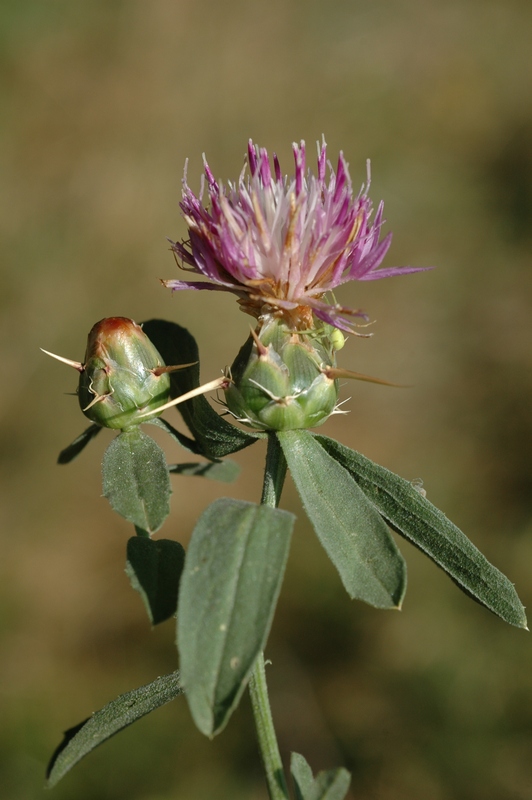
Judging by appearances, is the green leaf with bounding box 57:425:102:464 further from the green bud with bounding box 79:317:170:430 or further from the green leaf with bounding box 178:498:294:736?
the green leaf with bounding box 178:498:294:736

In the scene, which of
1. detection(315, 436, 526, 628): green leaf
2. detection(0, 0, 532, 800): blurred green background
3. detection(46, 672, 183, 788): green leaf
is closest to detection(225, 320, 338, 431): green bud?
detection(315, 436, 526, 628): green leaf

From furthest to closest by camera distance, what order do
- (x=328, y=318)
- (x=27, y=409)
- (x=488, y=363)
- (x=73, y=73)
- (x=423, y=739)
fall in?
1. (x=73, y=73)
2. (x=488, y=363)
3. (x=27, y=409)
4. (x=423, y=739)
5. (x=328, y=318)

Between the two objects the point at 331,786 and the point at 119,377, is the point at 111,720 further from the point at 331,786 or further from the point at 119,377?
the point at 119,377

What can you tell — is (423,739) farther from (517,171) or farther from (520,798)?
(517,171)

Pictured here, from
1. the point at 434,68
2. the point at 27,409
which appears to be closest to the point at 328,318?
the point at 27,409

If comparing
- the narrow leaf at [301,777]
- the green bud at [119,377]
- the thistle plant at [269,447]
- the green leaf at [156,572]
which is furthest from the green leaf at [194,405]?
the narrow leaf at [301,777]

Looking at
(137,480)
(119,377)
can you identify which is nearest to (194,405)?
(119,377)

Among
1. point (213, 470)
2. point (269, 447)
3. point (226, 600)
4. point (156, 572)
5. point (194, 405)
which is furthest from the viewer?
point (213, 470)

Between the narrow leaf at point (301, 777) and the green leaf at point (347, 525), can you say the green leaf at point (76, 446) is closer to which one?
the green leaf at point (347, 525)
